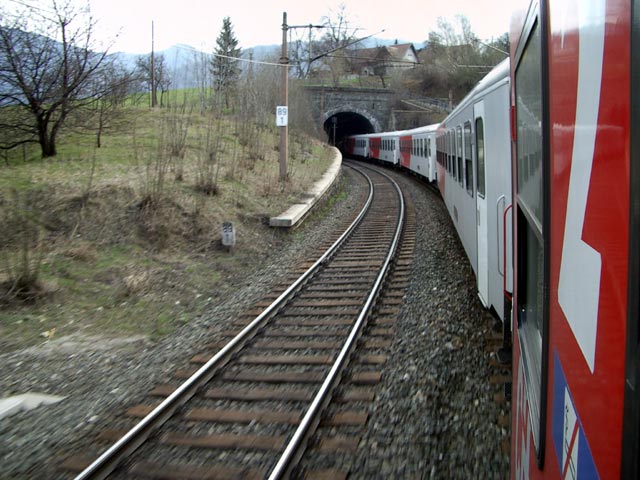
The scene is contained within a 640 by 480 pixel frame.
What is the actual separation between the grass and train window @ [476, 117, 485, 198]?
168 inches

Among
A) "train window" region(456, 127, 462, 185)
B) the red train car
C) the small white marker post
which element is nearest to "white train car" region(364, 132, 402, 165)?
the small white marker post

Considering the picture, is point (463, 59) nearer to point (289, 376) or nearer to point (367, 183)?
point (367, 183)

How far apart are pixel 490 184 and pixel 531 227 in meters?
3.90

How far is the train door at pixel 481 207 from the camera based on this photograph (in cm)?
618

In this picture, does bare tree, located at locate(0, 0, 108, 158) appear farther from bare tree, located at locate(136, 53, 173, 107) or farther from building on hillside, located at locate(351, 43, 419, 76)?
building on hillside, located at locate(351, 43, 419, 76)

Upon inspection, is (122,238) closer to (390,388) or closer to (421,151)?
(390,388)

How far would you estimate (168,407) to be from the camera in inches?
191

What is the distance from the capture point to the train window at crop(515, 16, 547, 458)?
161cm

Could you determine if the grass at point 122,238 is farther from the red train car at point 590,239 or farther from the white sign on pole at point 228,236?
the red train car at point 590,239

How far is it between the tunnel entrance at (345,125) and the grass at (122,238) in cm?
4423

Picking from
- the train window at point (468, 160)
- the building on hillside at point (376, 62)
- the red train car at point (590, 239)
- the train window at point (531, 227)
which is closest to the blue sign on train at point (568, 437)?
the red train car at point (590, 239)

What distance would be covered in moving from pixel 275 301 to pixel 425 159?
16626 millimetres

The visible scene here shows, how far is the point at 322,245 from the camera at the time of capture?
1231 cm

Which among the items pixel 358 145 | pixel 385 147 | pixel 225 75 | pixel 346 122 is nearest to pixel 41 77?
pixel 225 75
